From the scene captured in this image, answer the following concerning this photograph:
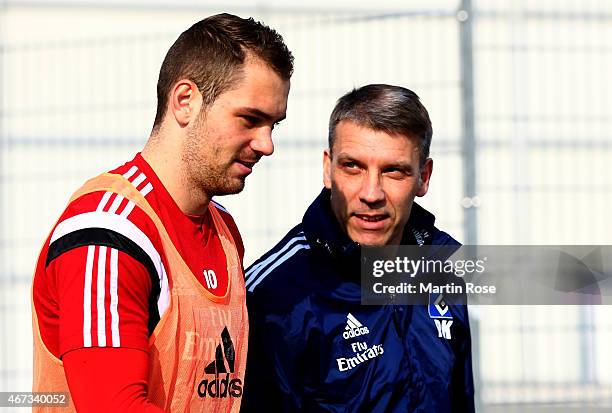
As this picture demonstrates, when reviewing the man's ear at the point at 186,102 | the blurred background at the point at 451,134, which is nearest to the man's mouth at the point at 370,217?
the man's ear at the point at 186,102

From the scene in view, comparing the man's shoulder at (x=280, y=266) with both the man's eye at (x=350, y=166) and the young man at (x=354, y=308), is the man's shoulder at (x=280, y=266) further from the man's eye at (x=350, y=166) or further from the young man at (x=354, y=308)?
the man's eye at (x=350, y=166)

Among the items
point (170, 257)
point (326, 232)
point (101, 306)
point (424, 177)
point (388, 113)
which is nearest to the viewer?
point (101, 306)

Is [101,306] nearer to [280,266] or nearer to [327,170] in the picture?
[280,266]

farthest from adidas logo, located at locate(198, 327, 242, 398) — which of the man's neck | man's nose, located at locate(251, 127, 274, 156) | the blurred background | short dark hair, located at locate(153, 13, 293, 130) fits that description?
the blurred background

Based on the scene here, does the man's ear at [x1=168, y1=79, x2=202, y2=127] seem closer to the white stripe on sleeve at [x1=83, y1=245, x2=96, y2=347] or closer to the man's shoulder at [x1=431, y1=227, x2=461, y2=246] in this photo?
the white stripe on sleeve at [x1=83, y1=245, x2=96, y2=347]

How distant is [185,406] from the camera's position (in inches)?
103

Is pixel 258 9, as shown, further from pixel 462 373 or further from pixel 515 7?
pixel 462 373

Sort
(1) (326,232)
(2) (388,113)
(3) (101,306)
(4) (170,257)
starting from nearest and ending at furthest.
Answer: (3) (101,306) < (4) (170,257) < (1) (326,232) < (2) (388,113)

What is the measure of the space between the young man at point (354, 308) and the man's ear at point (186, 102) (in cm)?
74

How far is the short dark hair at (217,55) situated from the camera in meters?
2.68

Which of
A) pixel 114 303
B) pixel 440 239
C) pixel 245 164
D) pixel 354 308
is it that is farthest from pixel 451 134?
pixel 114 303

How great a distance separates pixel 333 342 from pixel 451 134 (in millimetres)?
2833

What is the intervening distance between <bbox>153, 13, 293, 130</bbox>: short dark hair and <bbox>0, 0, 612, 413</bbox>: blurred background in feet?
9.96

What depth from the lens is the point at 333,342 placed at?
324 centimetres
